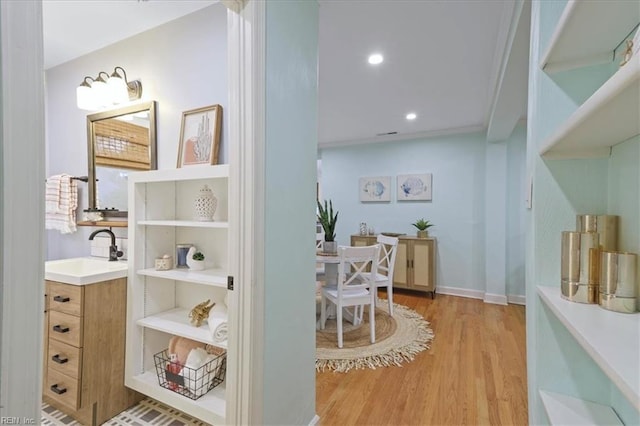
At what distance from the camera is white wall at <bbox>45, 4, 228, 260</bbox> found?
171 centimetres

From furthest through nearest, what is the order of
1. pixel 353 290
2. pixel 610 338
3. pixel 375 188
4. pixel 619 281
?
pixel 375 188
pixel 353 290
pixel 619 281
pixel 610 338

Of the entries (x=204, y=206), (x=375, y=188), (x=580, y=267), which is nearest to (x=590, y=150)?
(x=580, y=267)

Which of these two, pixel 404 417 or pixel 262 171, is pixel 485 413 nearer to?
pixel 404 417

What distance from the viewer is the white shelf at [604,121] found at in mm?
454

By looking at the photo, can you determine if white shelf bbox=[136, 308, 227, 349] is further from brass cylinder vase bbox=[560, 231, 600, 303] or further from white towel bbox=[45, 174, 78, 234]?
brass cylinder vase bbox=[560, 231, 600, 303]

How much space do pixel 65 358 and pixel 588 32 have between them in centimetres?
260

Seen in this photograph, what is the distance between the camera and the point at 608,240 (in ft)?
2.50

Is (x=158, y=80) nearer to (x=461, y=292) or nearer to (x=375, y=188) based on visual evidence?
(x=375, y=188)

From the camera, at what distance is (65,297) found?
159cm

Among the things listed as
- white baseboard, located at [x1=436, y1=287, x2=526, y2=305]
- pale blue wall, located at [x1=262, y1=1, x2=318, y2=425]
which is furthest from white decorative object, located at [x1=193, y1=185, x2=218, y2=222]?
white baseboard, located at [x1=436, y1=287, x2=526, y2=305]

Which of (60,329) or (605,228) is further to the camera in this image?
(60,329)

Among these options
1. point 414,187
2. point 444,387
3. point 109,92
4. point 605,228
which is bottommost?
point 444,387

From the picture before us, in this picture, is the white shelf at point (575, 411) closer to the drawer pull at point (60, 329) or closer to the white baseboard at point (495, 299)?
the drawer pull at point (60, 329)

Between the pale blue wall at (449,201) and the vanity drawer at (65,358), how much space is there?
4.07 m
